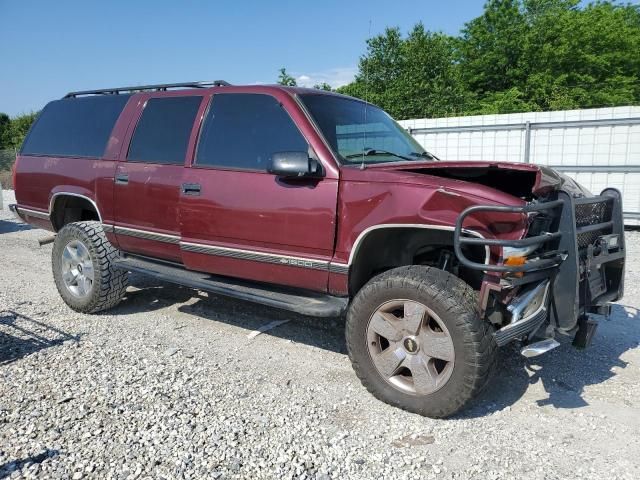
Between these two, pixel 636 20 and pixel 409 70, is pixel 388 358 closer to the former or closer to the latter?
pixel 409 70

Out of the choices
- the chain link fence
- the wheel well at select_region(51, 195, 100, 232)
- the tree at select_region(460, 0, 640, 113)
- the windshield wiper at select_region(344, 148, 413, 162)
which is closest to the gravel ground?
the wheel well at select_region(51, 195, 100, 232)

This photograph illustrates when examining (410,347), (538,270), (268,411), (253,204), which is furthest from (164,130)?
(538,270)

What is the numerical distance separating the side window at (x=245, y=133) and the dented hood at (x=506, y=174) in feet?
2.48

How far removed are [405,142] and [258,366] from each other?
2255 millimetres

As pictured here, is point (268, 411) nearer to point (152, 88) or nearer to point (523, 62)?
point (152, 88)

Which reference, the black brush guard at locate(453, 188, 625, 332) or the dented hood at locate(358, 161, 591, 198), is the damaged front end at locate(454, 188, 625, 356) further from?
the dented hood at locate(358, 161, 591, 198)

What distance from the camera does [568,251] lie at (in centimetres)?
302

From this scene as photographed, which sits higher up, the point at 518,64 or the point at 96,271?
the point at 518,64

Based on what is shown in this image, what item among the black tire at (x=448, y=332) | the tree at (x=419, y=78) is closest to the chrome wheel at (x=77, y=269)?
the black tire at (x=448, y=332)

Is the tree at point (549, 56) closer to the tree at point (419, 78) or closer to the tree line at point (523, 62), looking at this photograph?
the tree line at point (523, 62)

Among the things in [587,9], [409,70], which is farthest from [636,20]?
[409,70]

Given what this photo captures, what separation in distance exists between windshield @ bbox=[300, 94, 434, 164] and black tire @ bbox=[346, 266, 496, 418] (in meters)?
0.97

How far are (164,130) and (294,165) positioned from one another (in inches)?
67.5

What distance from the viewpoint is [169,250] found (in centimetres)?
454
